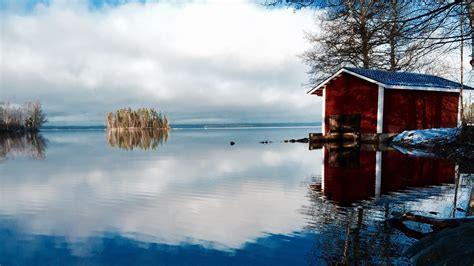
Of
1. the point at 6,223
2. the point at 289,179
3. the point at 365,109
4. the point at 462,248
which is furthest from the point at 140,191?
the point at 365,109

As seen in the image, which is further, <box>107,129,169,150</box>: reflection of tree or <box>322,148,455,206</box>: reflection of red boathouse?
<box>107,129,169,150</box>: reflection of tree

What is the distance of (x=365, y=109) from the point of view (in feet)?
69.7

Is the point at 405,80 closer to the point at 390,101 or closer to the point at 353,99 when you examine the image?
the point at 390,101

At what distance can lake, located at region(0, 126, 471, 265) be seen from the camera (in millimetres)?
4516

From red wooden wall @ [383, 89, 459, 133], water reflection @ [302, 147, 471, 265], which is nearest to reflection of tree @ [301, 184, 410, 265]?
water reflection @ [302, 147, 471, 265]

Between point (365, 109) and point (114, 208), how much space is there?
17.6m

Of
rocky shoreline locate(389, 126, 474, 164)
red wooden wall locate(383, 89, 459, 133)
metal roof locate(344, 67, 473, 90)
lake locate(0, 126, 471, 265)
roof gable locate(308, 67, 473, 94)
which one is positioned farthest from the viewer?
red wooden wall locate(383, 89, 459, 133)

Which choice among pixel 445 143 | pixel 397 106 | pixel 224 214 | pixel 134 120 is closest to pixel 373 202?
pixel 224 214

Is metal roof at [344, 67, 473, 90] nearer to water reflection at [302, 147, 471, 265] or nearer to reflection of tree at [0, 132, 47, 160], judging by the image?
water reflection at [302, 147, 471, 265]

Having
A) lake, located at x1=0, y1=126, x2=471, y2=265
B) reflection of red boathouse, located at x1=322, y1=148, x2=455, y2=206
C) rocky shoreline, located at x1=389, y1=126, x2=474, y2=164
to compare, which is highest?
rocky shoreline, located at x1=389, y1=126, x2=474, y2=164

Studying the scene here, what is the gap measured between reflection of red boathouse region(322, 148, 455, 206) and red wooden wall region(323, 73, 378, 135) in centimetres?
794

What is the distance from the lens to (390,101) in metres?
20.8

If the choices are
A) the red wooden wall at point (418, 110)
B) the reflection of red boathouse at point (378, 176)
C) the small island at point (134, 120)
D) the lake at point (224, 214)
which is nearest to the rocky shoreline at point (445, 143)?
the red wooden wall at point (418, 110)

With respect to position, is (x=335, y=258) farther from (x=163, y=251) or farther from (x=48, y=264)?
(x=48, y=264)
